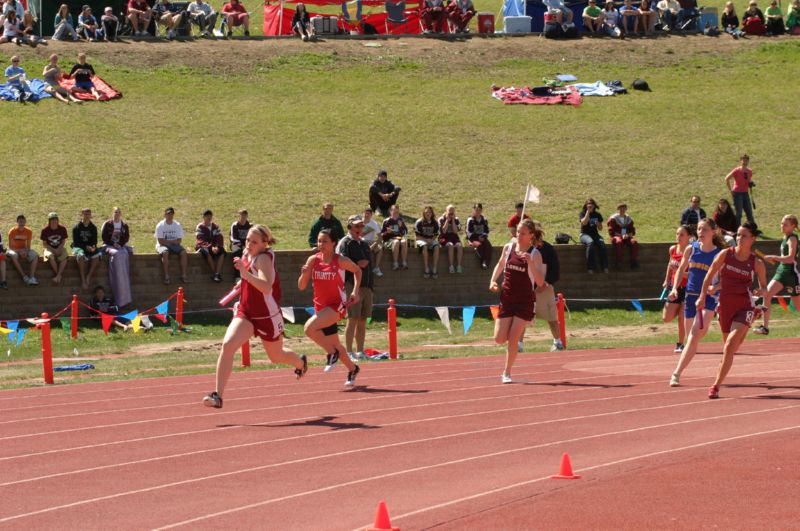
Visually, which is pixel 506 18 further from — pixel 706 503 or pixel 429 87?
pixel 706 503

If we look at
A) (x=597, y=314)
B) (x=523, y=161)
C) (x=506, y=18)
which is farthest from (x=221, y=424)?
(x=506, y=18)

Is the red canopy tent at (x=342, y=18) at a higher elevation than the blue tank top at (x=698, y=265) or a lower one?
higher

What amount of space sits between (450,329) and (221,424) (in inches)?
A: 467

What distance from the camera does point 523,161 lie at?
35.2 m

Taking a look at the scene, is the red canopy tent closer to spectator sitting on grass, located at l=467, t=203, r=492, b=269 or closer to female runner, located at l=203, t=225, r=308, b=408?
spectator sitting on grass, located at l=467, t=203, r=492, b=269

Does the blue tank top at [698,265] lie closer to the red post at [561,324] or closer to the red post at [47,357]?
the red post at [561,324]

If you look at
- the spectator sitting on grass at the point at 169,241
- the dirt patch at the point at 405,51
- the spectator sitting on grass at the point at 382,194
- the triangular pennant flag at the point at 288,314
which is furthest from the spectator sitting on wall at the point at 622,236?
the dirt patch at the point at 405,51

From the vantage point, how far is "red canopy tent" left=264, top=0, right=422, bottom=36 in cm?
4491

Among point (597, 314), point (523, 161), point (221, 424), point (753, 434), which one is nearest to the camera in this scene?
point (753, 434)

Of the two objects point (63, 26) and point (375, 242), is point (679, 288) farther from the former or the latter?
point (63, 26)

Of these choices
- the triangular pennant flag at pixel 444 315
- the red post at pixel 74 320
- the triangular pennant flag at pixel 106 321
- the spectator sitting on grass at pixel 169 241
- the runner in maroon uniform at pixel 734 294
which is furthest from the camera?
the spectator sitting on grass at pixel 169 241

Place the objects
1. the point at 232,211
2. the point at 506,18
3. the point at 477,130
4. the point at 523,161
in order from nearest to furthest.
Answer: the point at 232,211 < the point at 523,161 < the point at 477,130 < the point at 506,18

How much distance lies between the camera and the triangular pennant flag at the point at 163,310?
23266 millimetres

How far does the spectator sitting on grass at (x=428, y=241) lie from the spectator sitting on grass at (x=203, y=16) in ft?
62.0
